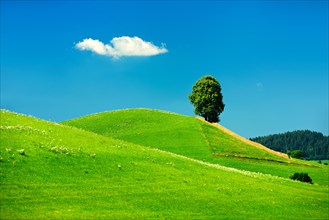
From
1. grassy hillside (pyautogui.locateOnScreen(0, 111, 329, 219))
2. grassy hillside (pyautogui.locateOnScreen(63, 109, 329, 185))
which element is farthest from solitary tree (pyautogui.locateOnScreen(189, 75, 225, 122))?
grassy hillside (pyautogui.locateOnScreen(0, 111, 329, 219))

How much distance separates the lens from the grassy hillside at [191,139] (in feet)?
267

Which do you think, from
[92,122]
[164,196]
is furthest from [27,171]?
[92,122]

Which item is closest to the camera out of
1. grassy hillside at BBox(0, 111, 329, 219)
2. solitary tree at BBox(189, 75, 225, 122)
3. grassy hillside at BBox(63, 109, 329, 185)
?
grassy hillside at BBox(0, 111, 329, 219)

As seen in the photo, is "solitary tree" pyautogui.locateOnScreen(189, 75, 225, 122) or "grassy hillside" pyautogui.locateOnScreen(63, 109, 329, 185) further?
"solitary tree" pyautogui.locateOnScreen(189, 75, 225, 122)

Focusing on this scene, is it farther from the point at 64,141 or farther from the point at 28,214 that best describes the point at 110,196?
the point at 64,141

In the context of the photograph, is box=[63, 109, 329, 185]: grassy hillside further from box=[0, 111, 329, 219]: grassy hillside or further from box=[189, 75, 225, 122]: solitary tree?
box=[0, 111, 329, 219]: grassy hillside

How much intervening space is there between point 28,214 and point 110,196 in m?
7.41

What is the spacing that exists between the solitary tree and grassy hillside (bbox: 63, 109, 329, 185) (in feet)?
26.0

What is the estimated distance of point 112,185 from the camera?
34.4m

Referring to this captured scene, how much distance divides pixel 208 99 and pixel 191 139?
92.1ft

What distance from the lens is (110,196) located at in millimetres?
31875

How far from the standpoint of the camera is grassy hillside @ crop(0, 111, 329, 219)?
2870 cm

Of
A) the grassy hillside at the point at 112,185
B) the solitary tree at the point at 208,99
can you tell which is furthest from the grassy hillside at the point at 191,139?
the grassy hillside at the point at 112,185

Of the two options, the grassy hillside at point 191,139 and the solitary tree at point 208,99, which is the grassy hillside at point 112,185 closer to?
the grassy hillside at point 191,139
